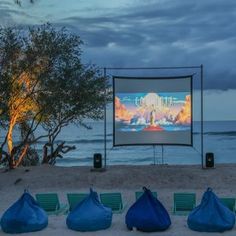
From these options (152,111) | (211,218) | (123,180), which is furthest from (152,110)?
(211,218)

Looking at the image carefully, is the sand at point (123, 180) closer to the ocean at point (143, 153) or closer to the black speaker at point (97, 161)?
the black speaker at point (97, 161)

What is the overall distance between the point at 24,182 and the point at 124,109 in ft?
16.0

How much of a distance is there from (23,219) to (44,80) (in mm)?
10229

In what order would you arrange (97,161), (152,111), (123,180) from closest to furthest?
(123,180)
(97,161)
(152,111)

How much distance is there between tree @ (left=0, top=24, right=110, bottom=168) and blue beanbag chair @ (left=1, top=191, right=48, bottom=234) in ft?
30.1

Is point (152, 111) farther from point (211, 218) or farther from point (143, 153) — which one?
point (143, 153)

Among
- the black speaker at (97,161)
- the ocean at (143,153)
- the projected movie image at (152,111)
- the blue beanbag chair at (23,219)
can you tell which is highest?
the projected movie image at (152,111)

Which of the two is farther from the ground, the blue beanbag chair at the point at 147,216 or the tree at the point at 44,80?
the tree at the point at 44,80

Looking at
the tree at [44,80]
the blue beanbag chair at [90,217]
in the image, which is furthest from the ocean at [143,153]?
the blue beanbag chair at [90,217]

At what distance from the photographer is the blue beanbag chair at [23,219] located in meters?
13.5

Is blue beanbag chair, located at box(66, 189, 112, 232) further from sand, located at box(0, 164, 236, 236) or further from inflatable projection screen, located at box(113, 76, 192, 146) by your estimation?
inflatable projection screen, located at box(113, 76, 192, 146)

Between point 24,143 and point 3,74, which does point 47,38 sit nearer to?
point 3,74

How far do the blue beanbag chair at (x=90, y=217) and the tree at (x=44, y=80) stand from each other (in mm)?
9446

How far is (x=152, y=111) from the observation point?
76.0 ft
